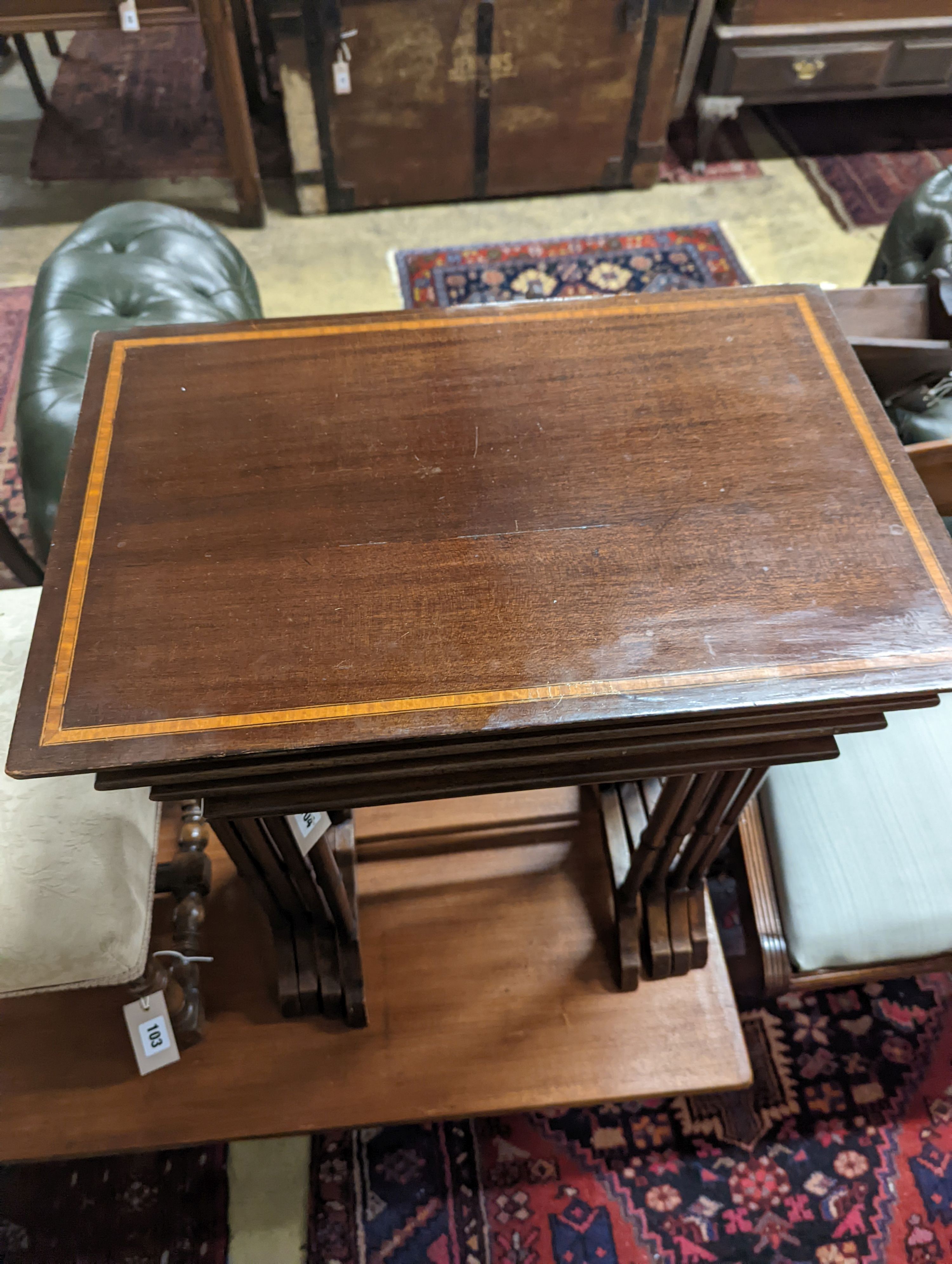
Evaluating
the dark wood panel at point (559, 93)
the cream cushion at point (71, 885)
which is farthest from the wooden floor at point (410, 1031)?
the dark wood panel at point (559, 93)

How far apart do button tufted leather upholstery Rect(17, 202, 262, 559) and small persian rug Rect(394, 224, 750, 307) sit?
74cm

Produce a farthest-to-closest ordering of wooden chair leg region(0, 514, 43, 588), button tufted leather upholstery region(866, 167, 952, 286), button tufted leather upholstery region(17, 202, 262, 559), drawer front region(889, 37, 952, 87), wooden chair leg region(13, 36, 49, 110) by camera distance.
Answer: wooden chair leg region(13, 36, 49, 110), drawer front region(889, 37, 952, 87), button tufted leather upholstery region(866, 167, 952, 286), wooden chair leg region(0, 514, 43, 588), button tufted leather upholstery region(17, 202, 262, 559)

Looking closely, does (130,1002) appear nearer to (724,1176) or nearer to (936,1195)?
(724,1176)

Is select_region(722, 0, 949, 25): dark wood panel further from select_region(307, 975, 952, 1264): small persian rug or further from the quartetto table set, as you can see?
select_region(307, 975, 952, 1264): small persian rug

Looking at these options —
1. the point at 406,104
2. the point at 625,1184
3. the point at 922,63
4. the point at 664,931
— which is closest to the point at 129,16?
the point at 406,104

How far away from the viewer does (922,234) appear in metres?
1.70

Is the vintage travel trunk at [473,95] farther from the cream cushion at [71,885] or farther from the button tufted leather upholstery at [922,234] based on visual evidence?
the cream cushion at [71,885]

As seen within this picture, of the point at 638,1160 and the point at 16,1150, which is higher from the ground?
the point at 16,1150

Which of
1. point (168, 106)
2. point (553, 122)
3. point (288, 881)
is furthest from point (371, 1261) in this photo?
point (168, 106)

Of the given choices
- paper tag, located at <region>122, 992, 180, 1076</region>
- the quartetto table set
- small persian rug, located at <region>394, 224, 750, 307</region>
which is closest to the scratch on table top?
the quartetto table set

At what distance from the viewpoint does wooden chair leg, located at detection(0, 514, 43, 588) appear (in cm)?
144

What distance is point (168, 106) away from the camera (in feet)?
9.60

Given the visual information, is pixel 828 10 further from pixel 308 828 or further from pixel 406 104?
pixel 308 828

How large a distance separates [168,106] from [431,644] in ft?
10.2
